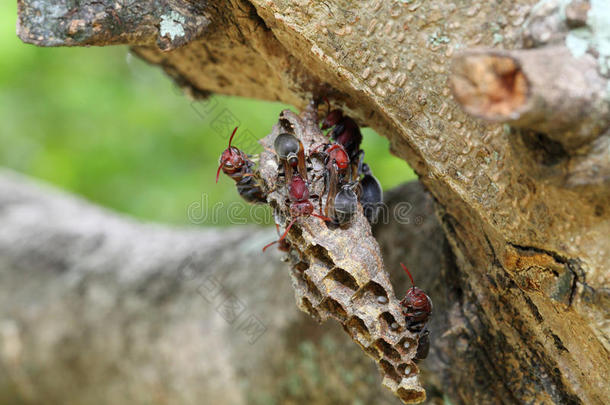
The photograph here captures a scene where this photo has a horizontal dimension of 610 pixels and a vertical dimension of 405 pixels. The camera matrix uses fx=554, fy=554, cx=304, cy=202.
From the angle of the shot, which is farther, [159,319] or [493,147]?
[159,319]

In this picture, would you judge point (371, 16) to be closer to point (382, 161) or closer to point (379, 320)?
point (379, 320)

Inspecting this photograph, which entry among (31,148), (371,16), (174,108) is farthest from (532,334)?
(31,148)

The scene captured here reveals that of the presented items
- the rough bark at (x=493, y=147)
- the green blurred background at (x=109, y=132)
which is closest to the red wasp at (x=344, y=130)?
the rough bark at (x=493, y=147)

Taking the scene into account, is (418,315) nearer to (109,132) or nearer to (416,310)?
(416,310)

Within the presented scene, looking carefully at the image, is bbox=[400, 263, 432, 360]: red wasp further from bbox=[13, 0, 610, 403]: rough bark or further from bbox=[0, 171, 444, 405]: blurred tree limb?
bbox=[0, 171, 444, 405]: blurred tree limb

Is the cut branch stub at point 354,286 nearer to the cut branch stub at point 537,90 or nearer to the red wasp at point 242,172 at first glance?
the red wasp at point 242,172

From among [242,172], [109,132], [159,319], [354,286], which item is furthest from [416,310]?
[109,132]
